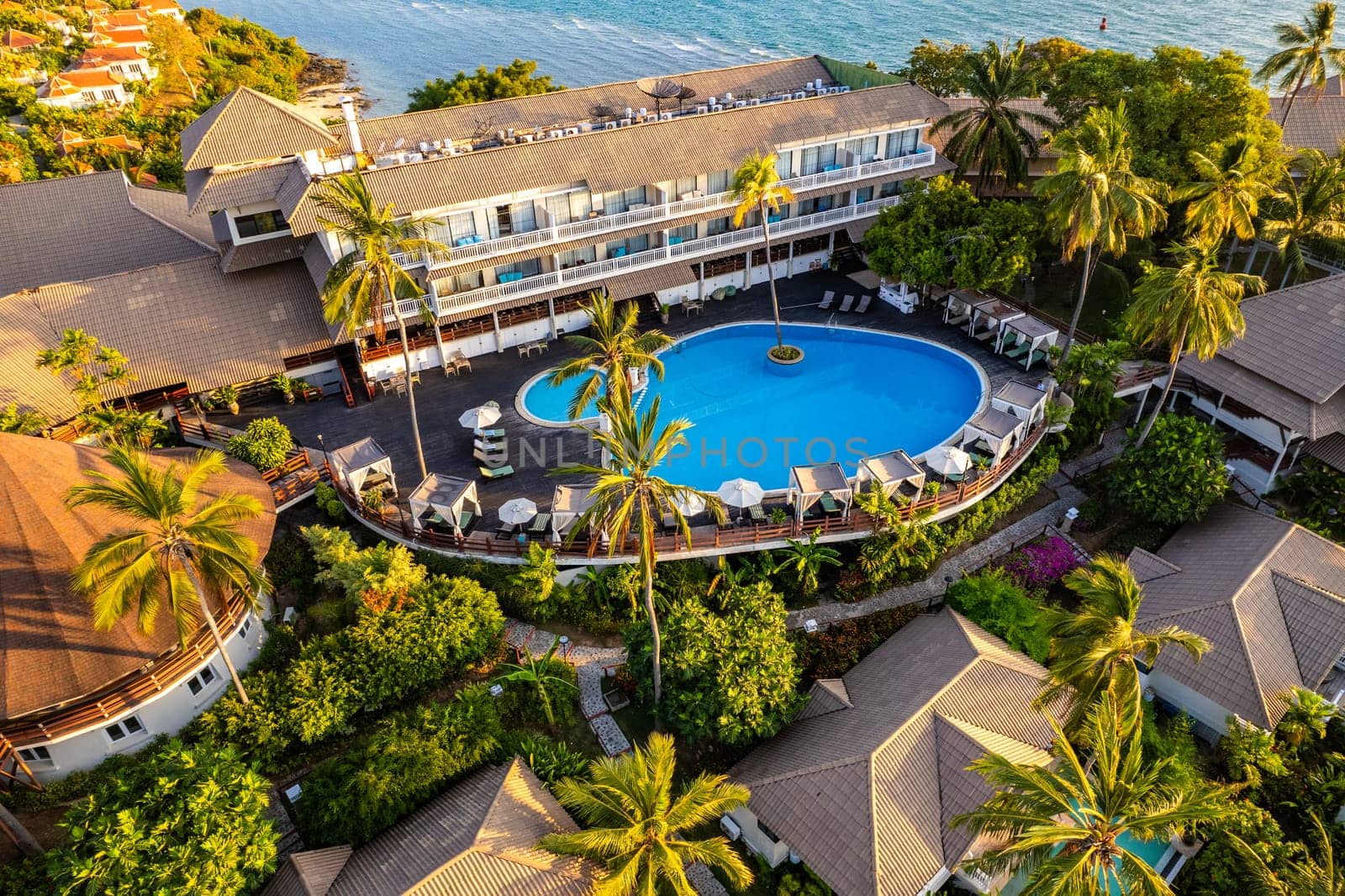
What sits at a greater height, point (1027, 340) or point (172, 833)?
point (1027, 340)

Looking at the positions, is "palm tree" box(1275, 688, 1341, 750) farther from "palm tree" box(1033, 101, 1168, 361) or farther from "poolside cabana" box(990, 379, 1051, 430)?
"palm tree" box(1033, 101, 1168, 361)

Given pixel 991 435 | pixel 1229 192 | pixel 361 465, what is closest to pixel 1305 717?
pixel 991 435

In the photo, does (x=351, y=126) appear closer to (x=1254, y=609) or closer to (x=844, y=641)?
(x=844, y=641)

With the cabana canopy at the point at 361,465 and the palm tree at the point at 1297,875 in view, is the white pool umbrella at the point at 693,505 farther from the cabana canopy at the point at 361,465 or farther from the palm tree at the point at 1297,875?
the palm tree at the point at 1297,875

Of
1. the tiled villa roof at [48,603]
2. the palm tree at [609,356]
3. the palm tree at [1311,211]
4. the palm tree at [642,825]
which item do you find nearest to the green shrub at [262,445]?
the tiled villa roof at [48,603]

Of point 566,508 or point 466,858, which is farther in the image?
point 566,508

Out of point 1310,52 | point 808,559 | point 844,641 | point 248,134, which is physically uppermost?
point 1310,52

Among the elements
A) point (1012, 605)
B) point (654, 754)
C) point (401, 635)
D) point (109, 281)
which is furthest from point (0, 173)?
point (1012, 605)

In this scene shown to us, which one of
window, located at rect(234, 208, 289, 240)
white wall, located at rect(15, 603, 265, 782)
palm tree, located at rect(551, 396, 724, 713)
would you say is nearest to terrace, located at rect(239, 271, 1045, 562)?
palm tree, located at rect(551, 396, 724, 713)
